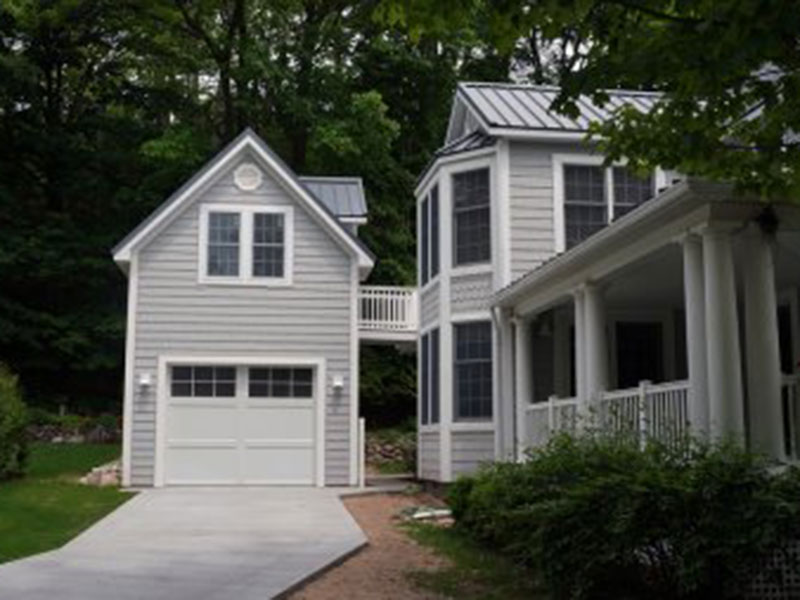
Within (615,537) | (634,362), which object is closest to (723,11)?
(615,537)

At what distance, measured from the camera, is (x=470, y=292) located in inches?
740

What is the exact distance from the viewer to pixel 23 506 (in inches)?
609

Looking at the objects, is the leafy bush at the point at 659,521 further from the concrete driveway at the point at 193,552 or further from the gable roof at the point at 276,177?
the gable roof at the point at 276,177

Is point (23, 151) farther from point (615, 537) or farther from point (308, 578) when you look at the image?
point (615, 537)

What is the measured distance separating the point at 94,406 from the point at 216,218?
1257 cm

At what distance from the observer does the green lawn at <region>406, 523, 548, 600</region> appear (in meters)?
9.34

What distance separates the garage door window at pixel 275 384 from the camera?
20984 mm

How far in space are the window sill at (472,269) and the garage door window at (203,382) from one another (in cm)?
503

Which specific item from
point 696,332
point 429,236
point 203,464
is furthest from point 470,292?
point 696,332

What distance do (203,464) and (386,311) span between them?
16.8 ft

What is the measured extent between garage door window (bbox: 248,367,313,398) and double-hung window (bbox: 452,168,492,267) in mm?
4304

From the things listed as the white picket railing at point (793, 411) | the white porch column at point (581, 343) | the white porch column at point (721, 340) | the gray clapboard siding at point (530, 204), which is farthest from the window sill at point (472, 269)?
the white porch column at point (721, 340)

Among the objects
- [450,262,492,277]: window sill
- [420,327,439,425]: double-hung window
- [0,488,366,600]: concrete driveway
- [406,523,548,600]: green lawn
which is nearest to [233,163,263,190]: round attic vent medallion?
[420,327,439,425]: double-hung window

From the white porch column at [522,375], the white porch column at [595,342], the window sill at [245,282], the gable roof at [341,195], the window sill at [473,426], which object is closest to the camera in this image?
the white porch column at [595,342]
